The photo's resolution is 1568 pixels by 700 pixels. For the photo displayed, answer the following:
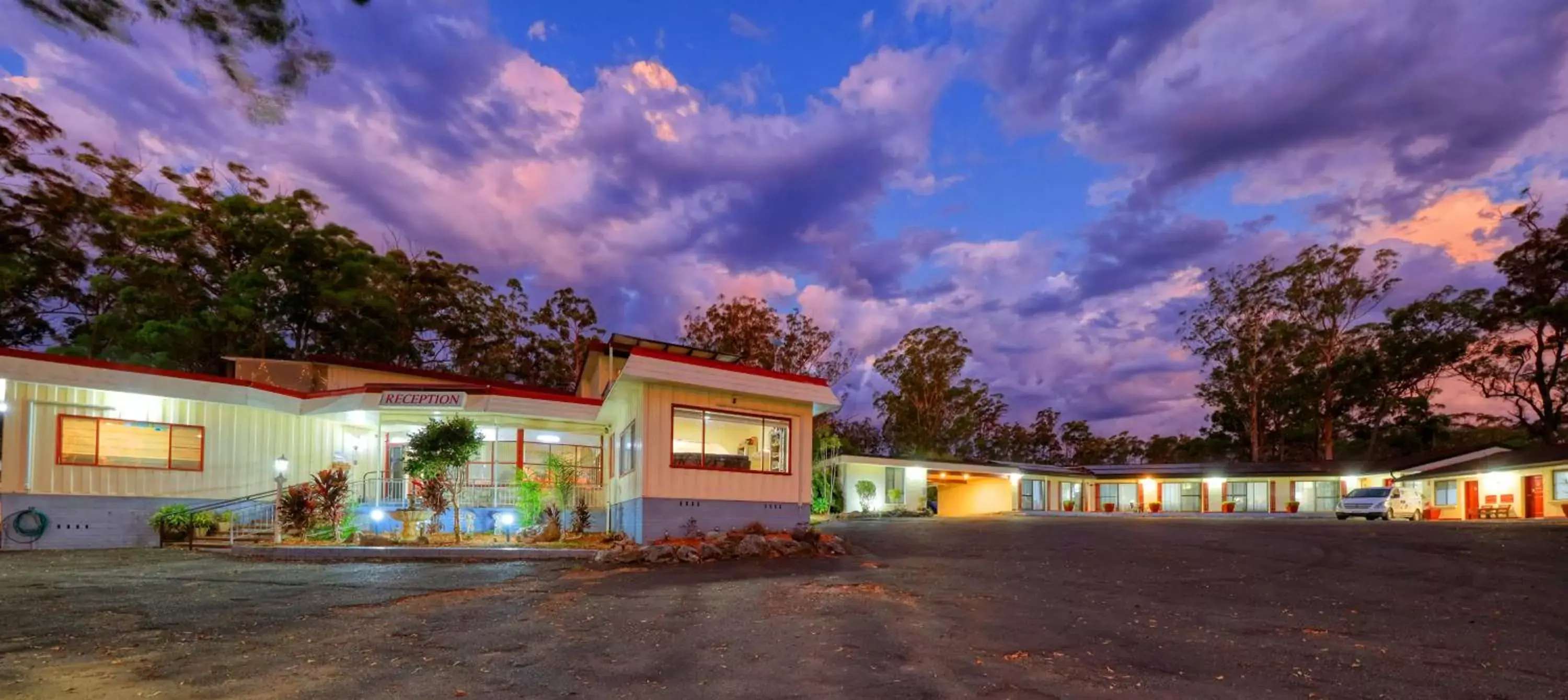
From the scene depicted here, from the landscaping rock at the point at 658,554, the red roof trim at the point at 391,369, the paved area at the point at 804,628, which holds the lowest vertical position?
the landscaping rock at the point at 658,554

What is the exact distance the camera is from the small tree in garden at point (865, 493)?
34094 mm

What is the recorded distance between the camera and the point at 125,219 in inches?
1188

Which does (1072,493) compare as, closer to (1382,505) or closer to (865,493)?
(865,493)

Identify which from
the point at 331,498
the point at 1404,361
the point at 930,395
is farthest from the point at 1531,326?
the point at 331,498

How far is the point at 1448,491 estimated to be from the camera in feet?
108

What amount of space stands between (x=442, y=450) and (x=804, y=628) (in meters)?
10.5

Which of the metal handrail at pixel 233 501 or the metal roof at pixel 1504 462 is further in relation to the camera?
the metal roof at pixel 1504 462

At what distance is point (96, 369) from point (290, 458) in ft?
14.5

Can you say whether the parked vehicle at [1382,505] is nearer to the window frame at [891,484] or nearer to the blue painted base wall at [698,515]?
the window frame at [891,484]

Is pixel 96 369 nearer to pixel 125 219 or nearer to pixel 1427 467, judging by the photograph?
pixel 125 219

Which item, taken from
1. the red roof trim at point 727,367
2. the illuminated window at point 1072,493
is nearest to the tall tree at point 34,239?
the red roof trim at point 727,367

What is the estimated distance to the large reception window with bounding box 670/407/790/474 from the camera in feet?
50.8

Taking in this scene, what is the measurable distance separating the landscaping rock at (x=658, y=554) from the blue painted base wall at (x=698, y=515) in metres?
1.40

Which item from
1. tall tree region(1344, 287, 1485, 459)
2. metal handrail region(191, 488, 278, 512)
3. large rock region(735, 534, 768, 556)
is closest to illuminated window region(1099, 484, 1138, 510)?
tall tree region(1344, 287, 1485, 459)
